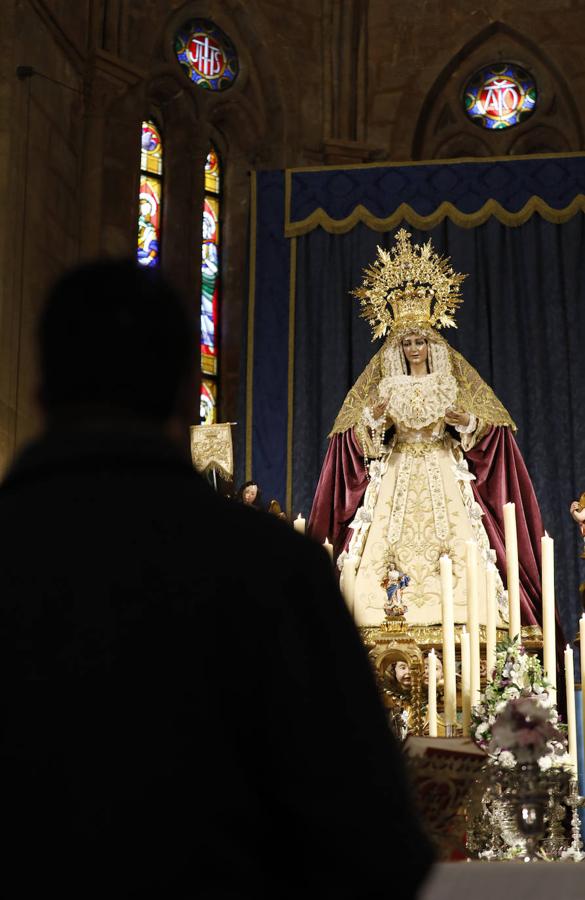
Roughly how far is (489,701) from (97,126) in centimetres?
776

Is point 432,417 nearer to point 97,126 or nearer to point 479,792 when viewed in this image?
point 97,126

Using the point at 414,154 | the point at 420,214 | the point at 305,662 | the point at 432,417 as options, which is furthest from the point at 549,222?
the point at 305,662

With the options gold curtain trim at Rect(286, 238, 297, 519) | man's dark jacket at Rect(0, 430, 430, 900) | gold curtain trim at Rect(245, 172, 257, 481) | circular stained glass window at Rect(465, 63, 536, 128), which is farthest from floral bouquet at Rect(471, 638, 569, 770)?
circular stained glass window at Rect(465, 63, 536, 128)

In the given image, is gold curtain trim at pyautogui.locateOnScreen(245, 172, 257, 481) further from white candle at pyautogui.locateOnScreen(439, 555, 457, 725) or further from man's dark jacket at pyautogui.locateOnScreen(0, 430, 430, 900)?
man's dark jacket at pyautogui.locateOnScreen(0, 430, 430, 900)

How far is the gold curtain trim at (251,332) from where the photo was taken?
995cm

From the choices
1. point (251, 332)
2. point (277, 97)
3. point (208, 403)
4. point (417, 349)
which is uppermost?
point (277, 97)

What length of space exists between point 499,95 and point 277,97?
1.76 metres

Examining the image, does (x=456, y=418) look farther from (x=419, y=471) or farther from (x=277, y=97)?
(x=277, y=97)

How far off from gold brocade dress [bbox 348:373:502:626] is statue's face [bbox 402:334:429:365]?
0.21 meters

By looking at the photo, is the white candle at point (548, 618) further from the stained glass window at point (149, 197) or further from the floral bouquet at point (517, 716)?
the stained glass window at point (149, 197)

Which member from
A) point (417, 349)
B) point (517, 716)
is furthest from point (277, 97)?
point (517, 716)

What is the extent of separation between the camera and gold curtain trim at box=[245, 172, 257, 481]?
9.95 metres

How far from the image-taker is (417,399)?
7.96 metres

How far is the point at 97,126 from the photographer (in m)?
10.7
